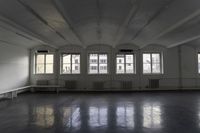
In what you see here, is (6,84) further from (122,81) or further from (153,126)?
(153,126)

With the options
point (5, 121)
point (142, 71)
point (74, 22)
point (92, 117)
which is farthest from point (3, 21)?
point (142, 71)

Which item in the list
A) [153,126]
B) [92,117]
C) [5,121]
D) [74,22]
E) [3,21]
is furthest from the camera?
[74,22]

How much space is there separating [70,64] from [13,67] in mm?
3612

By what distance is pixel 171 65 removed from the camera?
1214 cm

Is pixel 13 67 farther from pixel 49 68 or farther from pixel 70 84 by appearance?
pixel 70 84

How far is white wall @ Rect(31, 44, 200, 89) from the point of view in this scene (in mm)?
11945

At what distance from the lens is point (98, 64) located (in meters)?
12.2

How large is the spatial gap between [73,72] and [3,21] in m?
6.89

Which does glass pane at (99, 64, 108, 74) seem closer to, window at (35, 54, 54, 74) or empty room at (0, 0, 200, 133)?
empty room at (0, 0, 200, 133)

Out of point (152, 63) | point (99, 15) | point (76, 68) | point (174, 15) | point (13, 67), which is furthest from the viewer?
point (152, 63)

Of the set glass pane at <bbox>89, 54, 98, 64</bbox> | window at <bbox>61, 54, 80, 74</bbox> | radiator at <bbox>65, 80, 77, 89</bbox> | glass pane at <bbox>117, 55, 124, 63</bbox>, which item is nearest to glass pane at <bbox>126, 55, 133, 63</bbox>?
glass pane at <bbox>117, 55, 124, 63</bbox>

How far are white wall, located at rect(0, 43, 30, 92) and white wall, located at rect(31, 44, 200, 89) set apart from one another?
0.82 m

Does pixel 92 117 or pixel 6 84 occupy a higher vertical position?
pixel 6 84

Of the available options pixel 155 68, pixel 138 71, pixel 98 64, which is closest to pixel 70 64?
pixel 98 64
